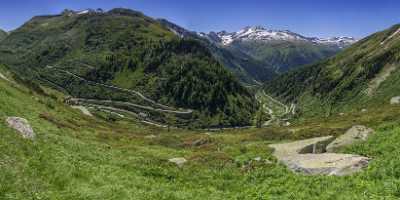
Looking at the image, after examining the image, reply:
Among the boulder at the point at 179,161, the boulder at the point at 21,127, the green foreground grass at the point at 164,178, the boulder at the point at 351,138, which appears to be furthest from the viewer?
the boulder at the point at 351,138

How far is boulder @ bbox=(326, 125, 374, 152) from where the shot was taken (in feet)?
162

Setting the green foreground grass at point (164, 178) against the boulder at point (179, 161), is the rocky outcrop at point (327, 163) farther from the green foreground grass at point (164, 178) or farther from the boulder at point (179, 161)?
the boulder at point (179, 161)

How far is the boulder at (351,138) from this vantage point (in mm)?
49503

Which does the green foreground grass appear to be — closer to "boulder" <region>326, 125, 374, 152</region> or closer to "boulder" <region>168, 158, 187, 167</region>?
"boulder" <region>168, 158, 187, 167</region>

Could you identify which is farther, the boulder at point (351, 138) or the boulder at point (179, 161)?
the boulder at point (351, 138)

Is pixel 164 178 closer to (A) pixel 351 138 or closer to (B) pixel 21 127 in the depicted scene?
(B) pixel 21 127

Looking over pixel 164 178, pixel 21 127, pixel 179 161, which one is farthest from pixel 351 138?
pixel 21 127

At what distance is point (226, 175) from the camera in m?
39.8

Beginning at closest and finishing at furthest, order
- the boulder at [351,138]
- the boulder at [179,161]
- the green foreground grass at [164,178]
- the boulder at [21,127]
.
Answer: the green foreground grass at [164,178] < the boulder at [21,127] < the boulder at [179,161] < the boulder at [351,138]

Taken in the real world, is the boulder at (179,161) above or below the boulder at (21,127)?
below

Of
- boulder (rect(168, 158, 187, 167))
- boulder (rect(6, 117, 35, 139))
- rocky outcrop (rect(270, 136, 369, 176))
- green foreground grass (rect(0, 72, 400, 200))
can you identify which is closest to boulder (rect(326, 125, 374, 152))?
green foreground grass (rect(0, 72, 400, 200))

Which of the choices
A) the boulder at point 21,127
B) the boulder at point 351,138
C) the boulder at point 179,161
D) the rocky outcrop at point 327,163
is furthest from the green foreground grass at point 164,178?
the boulder at point 351,138

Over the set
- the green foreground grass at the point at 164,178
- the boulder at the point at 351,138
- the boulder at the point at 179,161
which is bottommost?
the boulder at the point at 179,161

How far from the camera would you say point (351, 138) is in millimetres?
50344
